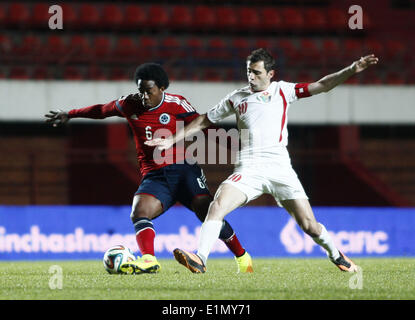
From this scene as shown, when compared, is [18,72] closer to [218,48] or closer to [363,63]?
[218,48]

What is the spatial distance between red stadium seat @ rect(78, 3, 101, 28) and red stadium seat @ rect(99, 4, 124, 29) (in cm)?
13

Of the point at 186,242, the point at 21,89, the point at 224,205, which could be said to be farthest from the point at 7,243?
the point at 224,205

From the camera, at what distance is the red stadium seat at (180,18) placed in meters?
19.0

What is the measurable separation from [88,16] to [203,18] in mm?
2875

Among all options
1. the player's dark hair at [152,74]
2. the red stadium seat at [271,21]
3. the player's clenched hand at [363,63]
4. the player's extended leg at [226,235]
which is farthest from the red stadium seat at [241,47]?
the player's clenched hand at [363,63]

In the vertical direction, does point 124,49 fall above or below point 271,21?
below

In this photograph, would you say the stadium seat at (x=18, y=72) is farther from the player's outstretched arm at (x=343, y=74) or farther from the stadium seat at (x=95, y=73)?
the player's outstretched arm at (x=343, y=74)

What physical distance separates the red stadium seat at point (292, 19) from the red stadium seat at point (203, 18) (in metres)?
1.89

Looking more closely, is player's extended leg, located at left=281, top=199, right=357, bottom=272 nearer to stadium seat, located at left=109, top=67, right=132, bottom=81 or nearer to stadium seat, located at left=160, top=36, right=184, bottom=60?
stadium seat, located at left=160, top=36, right=184, bottom=60

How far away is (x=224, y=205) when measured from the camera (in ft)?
21.2

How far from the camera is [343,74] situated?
6.40 meters

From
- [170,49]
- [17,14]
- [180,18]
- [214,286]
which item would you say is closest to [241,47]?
[170,49]

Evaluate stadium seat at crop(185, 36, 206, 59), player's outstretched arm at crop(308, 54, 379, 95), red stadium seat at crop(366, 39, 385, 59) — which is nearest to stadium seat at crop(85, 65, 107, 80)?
stadium seat at crop(185, 36, 206, 59)

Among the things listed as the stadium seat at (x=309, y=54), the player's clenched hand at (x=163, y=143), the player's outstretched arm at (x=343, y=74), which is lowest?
the player's clenched hand at (x=163, y=143)
